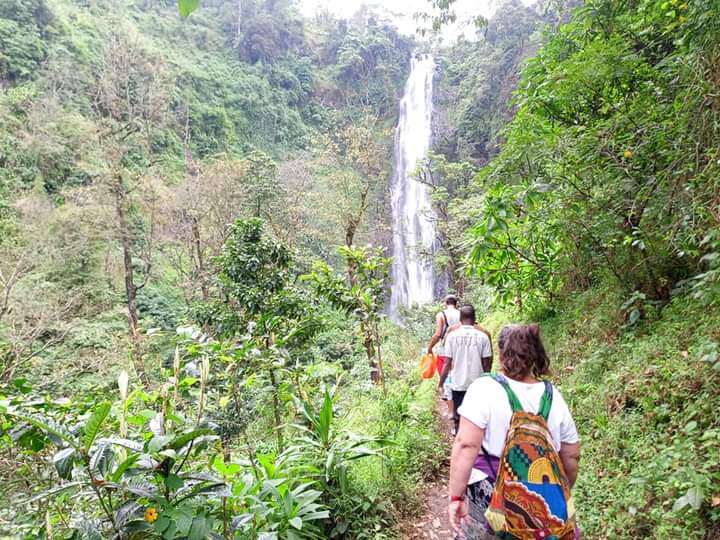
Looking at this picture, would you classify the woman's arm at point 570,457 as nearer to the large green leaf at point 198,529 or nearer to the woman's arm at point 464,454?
the woman's arm at point 464,454

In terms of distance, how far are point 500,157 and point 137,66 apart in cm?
1463

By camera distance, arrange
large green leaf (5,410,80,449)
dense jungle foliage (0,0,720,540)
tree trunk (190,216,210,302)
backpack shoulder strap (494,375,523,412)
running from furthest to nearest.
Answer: tree trunk (190,216,210,302), dense jungle foliage (0,0,720,540), backpack shoulder strap (494,375,523,412), large green leaf (5,410,80,449)

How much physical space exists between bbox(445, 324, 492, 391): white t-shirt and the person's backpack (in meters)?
2.01

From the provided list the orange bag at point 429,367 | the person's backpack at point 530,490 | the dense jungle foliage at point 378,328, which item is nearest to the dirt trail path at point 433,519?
the dense jungle foliage at point 378,328

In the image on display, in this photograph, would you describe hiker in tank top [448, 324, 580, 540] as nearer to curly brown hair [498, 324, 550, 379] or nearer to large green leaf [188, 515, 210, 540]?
curly brown hair [498, 324, 550, 379]

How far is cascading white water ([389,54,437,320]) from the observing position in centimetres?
2089

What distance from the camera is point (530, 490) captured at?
4.86 ft

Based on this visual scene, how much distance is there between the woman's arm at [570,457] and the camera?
5.57ft

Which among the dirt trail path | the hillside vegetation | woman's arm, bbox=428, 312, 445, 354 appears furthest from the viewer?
woman's arm, bbox=428, 312, 445, 354

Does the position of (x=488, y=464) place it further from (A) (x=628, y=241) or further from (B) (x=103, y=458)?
(A) (x=628, y=241)

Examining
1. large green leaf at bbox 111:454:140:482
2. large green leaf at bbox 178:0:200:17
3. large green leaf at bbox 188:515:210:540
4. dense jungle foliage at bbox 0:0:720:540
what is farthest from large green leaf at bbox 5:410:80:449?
large green leaf at bbox 178:0:200:17

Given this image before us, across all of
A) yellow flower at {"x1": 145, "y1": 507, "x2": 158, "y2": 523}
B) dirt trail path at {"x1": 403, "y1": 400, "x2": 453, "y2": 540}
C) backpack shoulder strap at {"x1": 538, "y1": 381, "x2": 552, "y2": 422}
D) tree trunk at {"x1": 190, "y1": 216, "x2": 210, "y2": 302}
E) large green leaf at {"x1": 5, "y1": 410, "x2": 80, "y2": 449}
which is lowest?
dirt trail path at {"x1": 403, "y1": 400, "x2": 453, "y2": 540}

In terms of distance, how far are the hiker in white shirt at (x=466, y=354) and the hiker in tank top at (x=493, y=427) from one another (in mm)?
1838

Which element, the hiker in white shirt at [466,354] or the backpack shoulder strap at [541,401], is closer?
the backpack shoulder strap at [541,401]
